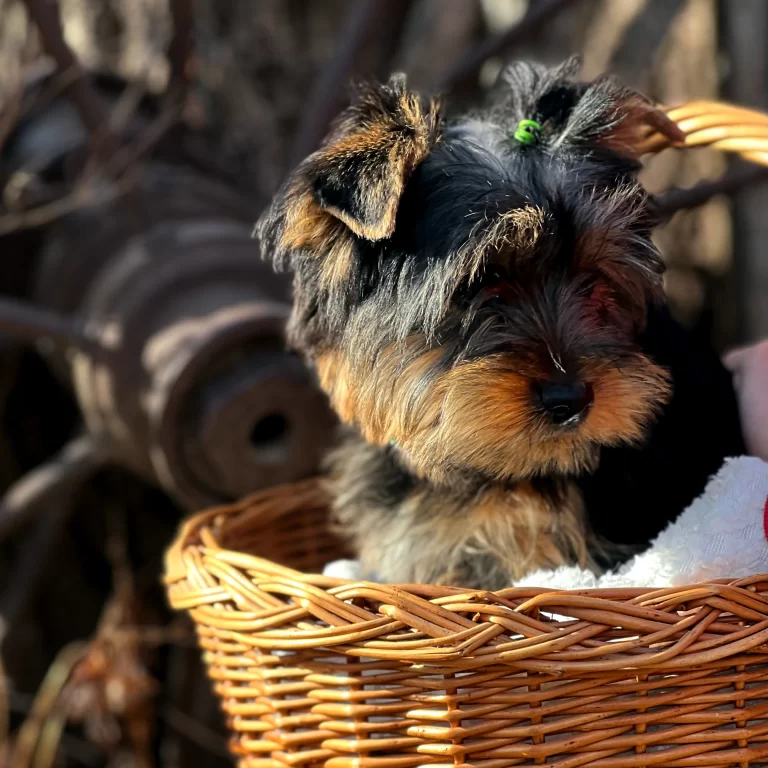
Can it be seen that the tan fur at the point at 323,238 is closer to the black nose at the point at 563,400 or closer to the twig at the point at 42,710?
the black nose at the point at 563,400

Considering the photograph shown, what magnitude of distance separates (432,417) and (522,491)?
1.22 feet

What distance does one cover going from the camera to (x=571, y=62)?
8.82 ft

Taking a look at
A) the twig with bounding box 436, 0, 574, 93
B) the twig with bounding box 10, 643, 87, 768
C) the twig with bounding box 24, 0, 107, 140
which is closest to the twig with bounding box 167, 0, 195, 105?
the twig with bounding box 24, 0, 107, 140

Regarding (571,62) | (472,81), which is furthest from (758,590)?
(472,81)

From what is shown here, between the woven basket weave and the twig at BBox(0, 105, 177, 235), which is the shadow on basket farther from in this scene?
the twig at BBox(0, 105, 177, 235)

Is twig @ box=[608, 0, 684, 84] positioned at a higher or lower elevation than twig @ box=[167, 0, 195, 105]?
higher

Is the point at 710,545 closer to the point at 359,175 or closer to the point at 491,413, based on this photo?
the point at 491,413

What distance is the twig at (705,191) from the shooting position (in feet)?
10.5

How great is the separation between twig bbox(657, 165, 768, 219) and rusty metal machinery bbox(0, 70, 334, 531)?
51.8 inches

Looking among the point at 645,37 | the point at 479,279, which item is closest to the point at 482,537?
the point at 479,279

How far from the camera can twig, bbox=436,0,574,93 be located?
3.76 metres

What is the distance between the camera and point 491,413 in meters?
2.11

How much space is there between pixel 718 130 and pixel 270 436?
178 cm

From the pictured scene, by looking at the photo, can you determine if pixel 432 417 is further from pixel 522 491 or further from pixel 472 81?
pixel 472 81
